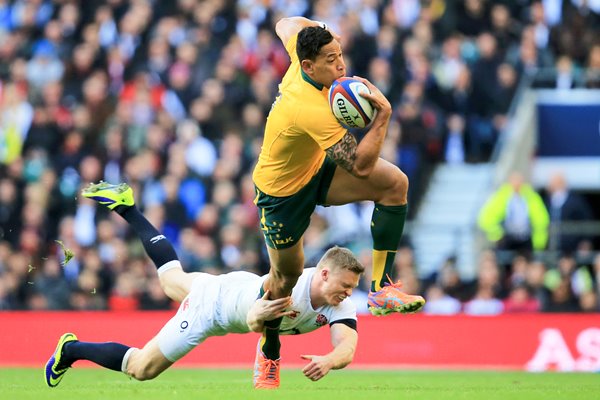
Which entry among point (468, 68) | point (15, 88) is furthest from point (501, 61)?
point (15, 88)

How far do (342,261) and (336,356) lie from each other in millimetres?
818

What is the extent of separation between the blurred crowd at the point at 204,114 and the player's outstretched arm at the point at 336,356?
263 inches

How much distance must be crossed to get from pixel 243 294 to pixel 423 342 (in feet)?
20.6

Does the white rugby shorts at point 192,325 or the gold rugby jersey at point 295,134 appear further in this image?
the white rugby shorts at point 192,325

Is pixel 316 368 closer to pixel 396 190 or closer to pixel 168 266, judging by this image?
pixel 396 190

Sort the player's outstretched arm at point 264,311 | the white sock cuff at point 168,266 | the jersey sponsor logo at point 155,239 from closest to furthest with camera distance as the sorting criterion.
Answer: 1. the player's outstretched arm at point 264,311
2. the white sock cuff at point 168,266
3. the jersey sponsor logo at point 155,239

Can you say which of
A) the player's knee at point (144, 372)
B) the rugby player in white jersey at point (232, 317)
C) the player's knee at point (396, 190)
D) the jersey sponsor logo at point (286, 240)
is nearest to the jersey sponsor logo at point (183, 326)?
the rugby player in white jersey at point (232, 317)

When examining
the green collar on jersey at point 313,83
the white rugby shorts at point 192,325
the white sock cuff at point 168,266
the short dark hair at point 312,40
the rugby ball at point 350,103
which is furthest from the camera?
the white sock cuff at point 168,266

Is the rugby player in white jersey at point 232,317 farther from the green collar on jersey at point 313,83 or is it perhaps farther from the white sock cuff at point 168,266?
the green collar on jersey at point 313,83

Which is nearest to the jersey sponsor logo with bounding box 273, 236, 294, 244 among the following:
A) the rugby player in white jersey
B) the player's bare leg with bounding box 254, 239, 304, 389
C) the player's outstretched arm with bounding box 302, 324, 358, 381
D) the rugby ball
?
the player's bare leg with bounding box 254, 239, 304, 389

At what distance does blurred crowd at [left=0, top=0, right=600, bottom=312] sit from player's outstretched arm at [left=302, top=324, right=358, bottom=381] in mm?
6670

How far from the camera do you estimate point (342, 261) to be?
36.2ft

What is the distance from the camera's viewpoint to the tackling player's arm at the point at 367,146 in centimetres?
1041

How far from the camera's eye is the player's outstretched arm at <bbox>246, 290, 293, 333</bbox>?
10.6 metres
